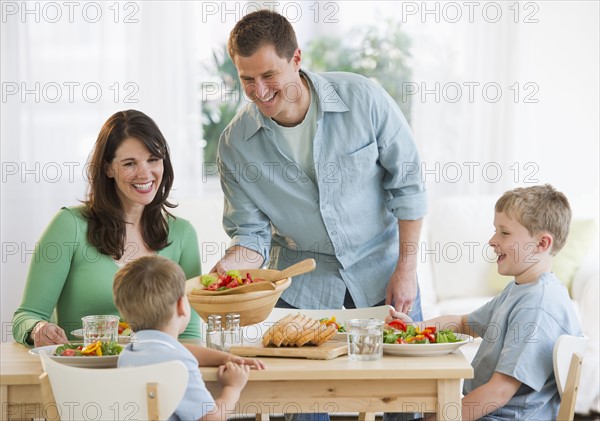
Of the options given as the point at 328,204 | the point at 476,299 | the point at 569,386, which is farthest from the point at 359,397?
the point at 476,299

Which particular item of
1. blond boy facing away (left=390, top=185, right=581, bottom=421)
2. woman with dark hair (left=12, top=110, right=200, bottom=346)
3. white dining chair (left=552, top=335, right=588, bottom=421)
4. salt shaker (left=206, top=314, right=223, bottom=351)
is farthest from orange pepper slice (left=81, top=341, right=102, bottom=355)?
white dining chair (left=552, top=335, right=588, bottom=421)

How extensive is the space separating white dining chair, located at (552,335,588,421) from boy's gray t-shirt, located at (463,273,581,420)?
6cm

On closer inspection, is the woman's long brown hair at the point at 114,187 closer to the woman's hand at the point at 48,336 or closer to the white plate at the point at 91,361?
the woman's hand at the point at 48,336

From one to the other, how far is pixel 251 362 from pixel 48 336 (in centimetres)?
60

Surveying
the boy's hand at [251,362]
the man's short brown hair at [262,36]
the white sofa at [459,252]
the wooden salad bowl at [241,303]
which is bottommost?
the white sofa at [459,252]

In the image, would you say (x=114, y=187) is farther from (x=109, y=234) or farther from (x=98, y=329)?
(x=98, y=329)

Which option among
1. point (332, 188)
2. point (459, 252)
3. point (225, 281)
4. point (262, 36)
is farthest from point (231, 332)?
point (459, 252)

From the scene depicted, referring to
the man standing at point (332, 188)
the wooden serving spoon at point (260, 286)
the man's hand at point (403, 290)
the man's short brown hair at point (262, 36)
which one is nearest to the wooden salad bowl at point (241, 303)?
the wooden serving spoon at point (260, 286)

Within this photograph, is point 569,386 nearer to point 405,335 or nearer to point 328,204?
point 405,335

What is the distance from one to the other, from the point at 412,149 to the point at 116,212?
0.89 meters

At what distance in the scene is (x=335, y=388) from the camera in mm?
1872

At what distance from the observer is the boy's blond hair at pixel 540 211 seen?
2328 millimetres

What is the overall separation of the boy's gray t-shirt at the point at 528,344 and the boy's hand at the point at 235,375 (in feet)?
2.15

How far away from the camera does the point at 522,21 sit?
16.0ft
